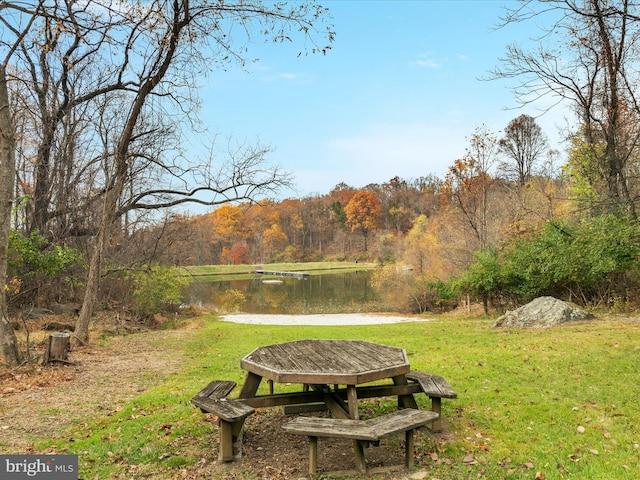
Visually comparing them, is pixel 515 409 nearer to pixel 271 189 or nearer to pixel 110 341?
pixel 271 189

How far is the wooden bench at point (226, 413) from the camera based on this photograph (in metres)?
3.88

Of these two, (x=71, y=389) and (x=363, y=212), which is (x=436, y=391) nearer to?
(x=71, y=389)

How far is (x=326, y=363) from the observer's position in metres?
4.27

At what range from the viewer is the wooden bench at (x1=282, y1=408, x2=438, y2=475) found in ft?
11.2

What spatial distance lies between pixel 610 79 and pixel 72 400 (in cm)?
1597

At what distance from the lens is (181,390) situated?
20.6ft

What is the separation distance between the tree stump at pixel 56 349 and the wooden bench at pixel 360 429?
576cm

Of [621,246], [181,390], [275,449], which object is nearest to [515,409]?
[275,449]

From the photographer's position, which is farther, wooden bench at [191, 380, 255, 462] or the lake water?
the lake water

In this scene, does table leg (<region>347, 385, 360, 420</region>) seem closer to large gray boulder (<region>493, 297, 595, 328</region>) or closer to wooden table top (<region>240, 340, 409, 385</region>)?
wooden table top (<region>240, 340, 409, 385</region>)

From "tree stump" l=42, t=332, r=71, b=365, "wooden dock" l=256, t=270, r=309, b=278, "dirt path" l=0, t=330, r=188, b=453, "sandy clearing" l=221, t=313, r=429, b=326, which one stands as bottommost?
"sandy clearing" l=221, t=313, r=429, b=326

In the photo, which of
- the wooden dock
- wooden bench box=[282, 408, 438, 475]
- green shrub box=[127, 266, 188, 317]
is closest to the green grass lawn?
wooden bench box=[282, 408, 438, 475]

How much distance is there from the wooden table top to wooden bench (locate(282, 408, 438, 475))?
345 mm

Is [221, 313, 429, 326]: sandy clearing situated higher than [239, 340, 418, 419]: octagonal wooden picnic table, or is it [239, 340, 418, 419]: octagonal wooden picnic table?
[239, 340, 418, 419]: octagonal wooden picnic table
